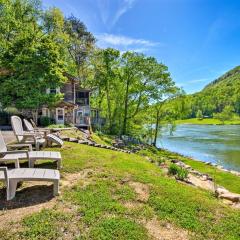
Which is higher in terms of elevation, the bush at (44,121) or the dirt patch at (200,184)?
the bush at (44,121)

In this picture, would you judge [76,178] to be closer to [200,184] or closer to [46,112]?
[200,184]

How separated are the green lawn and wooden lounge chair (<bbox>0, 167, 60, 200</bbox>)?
0.41m

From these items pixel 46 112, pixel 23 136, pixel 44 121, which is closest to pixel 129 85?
pixel 46 112

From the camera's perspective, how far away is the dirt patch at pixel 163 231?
397 cm

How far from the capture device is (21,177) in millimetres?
4727

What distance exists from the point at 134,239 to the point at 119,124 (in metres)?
27.8

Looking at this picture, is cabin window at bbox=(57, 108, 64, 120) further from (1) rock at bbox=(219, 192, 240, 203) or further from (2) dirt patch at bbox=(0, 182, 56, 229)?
(1) rock at bbox=(219, 192, 240, 203)

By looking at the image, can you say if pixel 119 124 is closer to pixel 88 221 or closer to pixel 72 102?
pixel 72 102

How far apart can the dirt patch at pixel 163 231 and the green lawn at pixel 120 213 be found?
74 millimetres

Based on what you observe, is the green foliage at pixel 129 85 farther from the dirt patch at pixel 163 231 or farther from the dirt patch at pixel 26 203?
the dirt patch at pixel 163 231

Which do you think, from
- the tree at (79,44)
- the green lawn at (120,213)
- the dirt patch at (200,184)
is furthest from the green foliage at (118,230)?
the tree at (79,44)

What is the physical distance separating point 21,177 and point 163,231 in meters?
2.62

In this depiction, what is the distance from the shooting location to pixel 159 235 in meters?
4.00

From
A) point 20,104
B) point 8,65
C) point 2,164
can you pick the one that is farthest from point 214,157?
point 2,164
